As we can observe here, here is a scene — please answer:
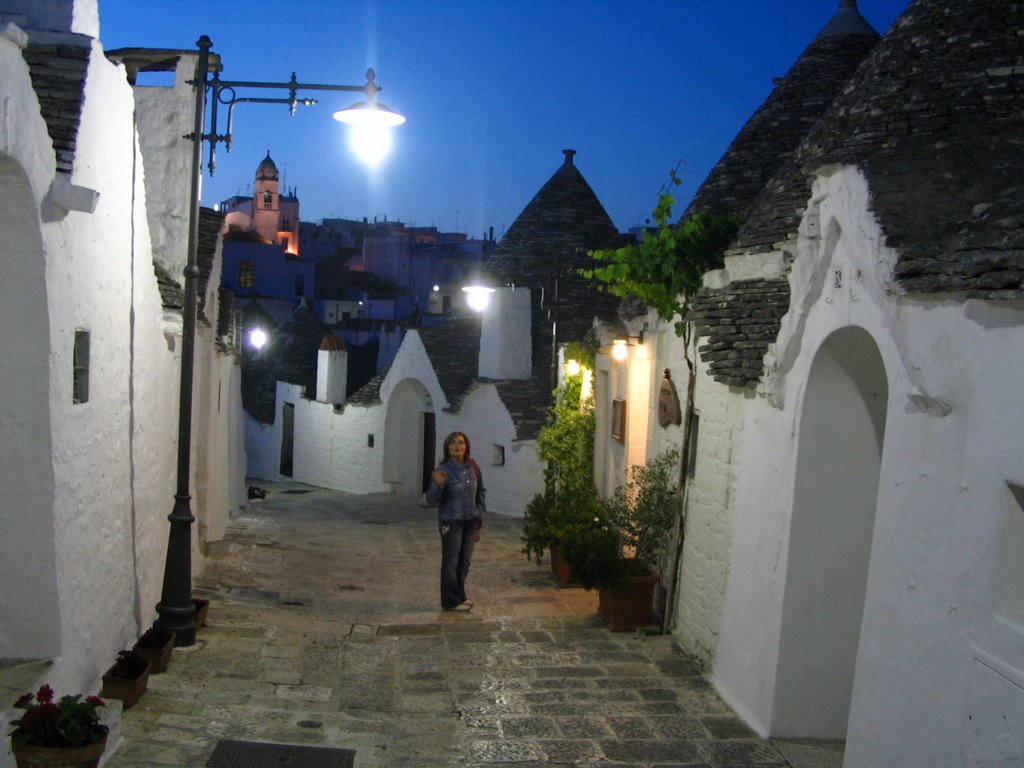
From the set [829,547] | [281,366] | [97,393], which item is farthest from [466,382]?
[829,547]

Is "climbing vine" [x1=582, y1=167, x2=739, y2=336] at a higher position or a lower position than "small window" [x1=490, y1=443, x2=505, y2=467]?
higher

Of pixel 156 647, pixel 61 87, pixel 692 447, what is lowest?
pixel 156 647

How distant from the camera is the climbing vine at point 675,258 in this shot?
936 centimetres

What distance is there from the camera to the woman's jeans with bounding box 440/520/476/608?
9.95 meters

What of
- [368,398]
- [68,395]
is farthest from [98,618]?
[368,398]

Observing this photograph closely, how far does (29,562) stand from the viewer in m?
5.59

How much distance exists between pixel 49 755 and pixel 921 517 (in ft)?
13.7

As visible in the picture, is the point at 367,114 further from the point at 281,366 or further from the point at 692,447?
the point at 281,366

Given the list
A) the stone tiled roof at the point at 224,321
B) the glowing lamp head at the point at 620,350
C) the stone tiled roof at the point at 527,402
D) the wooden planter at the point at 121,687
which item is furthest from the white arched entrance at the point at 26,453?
the stone tiled roof at the point at 527,402

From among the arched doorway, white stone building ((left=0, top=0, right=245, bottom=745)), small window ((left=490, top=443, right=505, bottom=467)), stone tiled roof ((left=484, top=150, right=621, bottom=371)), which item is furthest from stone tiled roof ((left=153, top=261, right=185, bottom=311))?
stone tiled roof ((left=484, top=150, right=621, bottom=371))

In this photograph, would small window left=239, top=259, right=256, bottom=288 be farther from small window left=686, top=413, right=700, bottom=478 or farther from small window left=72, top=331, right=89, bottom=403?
small window left=72, top=331, right=89, bottom=403

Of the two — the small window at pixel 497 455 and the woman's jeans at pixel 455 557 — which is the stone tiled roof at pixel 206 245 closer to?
the woman's jeans at pixel 455 557

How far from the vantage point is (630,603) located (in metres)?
9.44

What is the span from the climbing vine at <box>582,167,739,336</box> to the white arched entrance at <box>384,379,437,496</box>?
1671 centimetres
